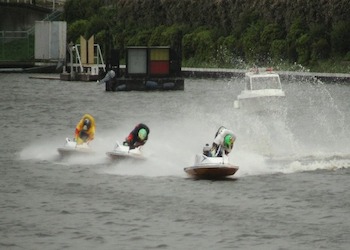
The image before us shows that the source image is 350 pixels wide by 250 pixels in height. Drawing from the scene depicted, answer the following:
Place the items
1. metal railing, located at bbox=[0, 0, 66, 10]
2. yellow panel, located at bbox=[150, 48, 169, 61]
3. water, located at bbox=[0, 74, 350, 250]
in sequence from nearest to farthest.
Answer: water, located at bbox=[0, 74, 350, 250] < yellow panel, located at bbox=[150, 48, 169, 61] < metal railing, located at bbox=[0, 0, 66, 10]

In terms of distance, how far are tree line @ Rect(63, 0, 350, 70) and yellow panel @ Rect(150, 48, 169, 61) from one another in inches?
195

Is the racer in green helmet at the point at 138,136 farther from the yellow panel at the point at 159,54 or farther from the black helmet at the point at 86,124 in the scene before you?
the yellow panel at the point at 159,54

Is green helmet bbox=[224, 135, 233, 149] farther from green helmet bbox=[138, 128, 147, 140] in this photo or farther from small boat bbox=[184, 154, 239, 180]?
green helmet bbox=[138, 128, 147, 140]

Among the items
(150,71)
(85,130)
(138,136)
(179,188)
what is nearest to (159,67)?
(150,71)

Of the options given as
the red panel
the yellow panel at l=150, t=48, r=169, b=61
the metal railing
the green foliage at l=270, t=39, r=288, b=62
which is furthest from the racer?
the metal railing

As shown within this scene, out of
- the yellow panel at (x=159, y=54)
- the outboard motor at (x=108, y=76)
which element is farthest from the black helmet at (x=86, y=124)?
the yellow panel at (x=159, y=54)

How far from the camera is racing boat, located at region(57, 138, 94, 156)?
42875 millimetres

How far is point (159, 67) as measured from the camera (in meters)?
83.6

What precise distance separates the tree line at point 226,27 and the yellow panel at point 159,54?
4.96 meters

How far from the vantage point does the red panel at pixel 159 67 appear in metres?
82.8

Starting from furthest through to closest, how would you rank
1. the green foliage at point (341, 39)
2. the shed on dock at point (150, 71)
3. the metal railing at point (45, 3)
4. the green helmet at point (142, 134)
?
1. the metal railing at point (45, 3)
2. the green foliage at point (341, 39)
3. the shed on dock at point (150, 71)
4. the green helmet at point (142, 134)

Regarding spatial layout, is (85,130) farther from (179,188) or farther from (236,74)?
(236,74)

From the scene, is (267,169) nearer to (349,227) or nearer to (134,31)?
(349,227)

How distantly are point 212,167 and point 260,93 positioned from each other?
23225 millimetres
